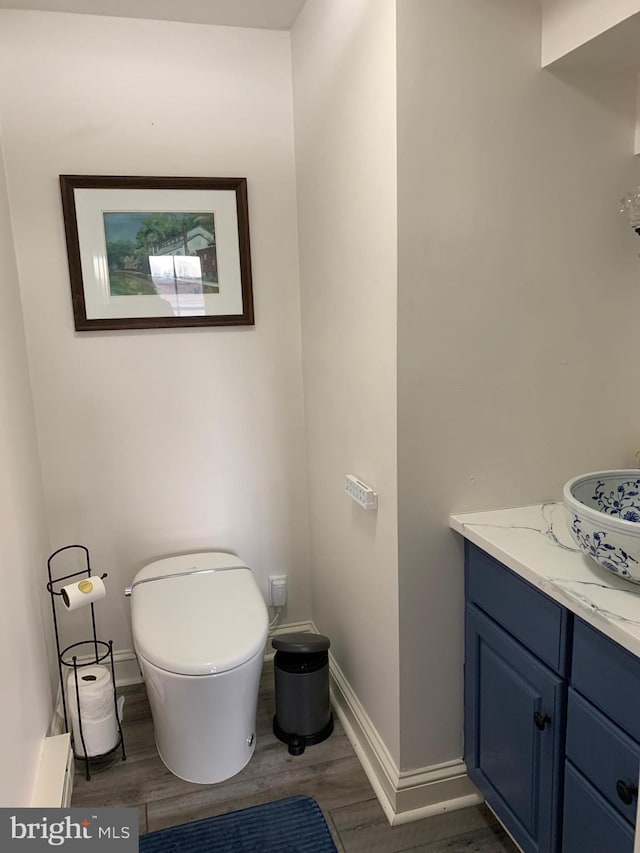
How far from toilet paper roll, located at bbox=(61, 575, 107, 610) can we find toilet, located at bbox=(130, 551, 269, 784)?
0.48ft

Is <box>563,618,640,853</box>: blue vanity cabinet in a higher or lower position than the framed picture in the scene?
lower

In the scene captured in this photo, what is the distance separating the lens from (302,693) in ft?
6.61

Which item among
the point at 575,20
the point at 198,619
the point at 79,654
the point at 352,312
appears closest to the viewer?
the point at 575,20

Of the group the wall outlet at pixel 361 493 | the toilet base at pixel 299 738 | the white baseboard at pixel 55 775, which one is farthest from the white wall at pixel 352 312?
the white baseboard at pixel 55 775

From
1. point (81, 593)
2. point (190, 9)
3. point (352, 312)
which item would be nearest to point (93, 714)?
point (81, 593)

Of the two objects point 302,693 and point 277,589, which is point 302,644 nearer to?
point 302,693

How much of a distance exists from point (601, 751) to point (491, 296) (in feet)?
3.35

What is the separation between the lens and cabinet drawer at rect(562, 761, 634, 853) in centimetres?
117

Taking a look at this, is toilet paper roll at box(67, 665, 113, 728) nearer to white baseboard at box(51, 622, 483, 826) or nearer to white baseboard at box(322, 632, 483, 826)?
white baseboard at box(51, 622, 483, 826)

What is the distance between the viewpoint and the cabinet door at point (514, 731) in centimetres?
136

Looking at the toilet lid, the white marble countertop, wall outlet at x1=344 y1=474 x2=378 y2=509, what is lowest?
the toilet lid

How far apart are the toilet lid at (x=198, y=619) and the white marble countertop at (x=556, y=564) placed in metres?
0.72

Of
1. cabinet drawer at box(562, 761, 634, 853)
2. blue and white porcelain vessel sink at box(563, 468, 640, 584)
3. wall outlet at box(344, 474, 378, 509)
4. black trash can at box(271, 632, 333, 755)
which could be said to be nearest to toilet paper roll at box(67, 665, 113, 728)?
black trash can at box(271, 632, 333, 755)

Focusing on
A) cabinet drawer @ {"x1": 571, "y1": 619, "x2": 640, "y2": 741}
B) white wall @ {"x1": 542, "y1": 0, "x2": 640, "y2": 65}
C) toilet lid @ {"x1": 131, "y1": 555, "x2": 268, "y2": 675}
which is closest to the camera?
cabinet drawer @ {"x1": 571, "y1": 619, "x2": 640, "y2": 741}
